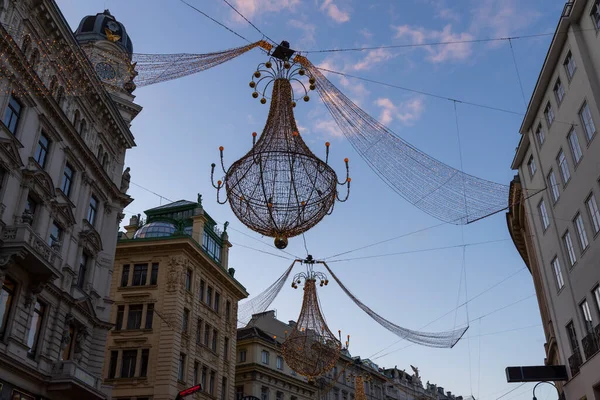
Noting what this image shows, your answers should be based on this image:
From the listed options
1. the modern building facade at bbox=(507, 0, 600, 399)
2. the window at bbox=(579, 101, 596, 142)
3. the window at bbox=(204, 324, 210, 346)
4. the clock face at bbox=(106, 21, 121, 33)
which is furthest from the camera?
the window at bbox=(204, 324, 210, 346)

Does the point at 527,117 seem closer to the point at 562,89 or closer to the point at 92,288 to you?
the point at 562,89

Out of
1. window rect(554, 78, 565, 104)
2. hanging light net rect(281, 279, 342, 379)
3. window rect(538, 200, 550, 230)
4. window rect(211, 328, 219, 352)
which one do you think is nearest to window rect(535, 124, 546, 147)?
window rect(554, 78, 565, 104)

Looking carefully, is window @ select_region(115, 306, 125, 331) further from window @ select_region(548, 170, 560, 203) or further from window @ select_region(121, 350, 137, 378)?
window @ select_region(548, 170, 560, 203)

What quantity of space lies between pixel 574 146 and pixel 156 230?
29683 mm

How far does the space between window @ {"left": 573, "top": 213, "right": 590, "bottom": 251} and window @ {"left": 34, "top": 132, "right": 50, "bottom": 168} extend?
21607 mm

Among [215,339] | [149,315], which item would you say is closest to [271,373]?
[215,339]

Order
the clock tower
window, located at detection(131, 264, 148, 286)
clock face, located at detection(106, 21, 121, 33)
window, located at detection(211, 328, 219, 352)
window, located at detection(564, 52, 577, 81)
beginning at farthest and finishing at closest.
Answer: window, located at detection(211, 328, 219, 352) < window, located at detection(131, 264, 148, 286) < clock face, located at detection(106, 21, 121, 33) < the clock tower < window, located at detection(564, 52, 577, 81)

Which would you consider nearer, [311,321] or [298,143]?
[298,143]

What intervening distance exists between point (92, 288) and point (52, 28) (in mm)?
11647

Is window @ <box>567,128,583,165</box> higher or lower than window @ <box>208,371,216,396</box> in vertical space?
higher

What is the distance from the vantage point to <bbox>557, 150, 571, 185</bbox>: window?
23703mm

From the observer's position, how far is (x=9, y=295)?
20484 millimetres

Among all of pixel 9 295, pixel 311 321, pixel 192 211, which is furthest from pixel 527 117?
pixel 192 211

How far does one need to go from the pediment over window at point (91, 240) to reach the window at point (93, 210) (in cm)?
79
